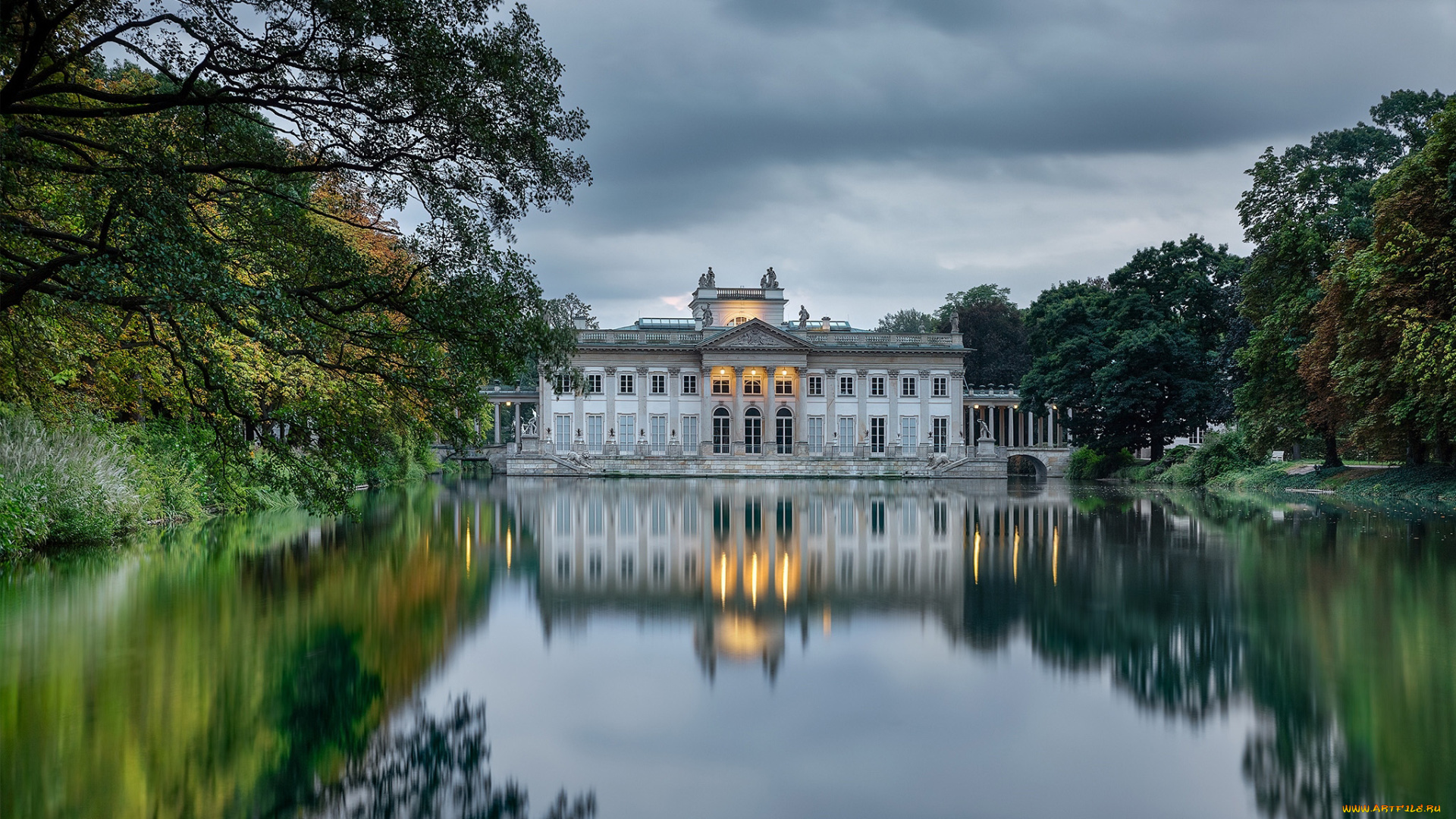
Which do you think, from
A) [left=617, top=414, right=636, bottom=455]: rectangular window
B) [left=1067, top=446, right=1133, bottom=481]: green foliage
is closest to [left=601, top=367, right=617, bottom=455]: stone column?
[left=617, top=414, right=636, bottom=455]: rectangular window

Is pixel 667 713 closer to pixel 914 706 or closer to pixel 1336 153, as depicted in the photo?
pixel 914 706

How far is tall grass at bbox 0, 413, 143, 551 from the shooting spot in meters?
13.5

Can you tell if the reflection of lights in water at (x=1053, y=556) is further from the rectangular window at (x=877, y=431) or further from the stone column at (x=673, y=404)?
the stone column at (x=673, y=404)

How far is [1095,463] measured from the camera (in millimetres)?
51562

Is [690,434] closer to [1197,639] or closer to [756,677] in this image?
[1197,639]

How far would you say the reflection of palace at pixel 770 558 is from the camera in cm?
991

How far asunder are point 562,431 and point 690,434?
7.34m

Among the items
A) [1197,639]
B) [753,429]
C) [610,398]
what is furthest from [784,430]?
[1197,639]

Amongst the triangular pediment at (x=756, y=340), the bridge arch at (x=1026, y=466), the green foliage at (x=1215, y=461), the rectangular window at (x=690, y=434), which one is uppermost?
the triangular pediment at (x=756, y=340)

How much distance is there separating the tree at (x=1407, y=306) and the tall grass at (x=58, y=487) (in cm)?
2479

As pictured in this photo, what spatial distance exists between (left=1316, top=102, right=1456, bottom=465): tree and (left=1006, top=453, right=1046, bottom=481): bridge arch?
3354cm

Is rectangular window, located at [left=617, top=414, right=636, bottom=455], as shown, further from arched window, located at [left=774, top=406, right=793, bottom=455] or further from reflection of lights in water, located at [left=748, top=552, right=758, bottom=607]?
reflection of lights in water, located at [left=748, top=552, right=758, bottom=607]

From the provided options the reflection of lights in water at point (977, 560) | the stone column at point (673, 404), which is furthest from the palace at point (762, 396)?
the reflection of lights in water at point (977, 560)

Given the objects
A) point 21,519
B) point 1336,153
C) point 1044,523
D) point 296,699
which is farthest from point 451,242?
point 1336,153
